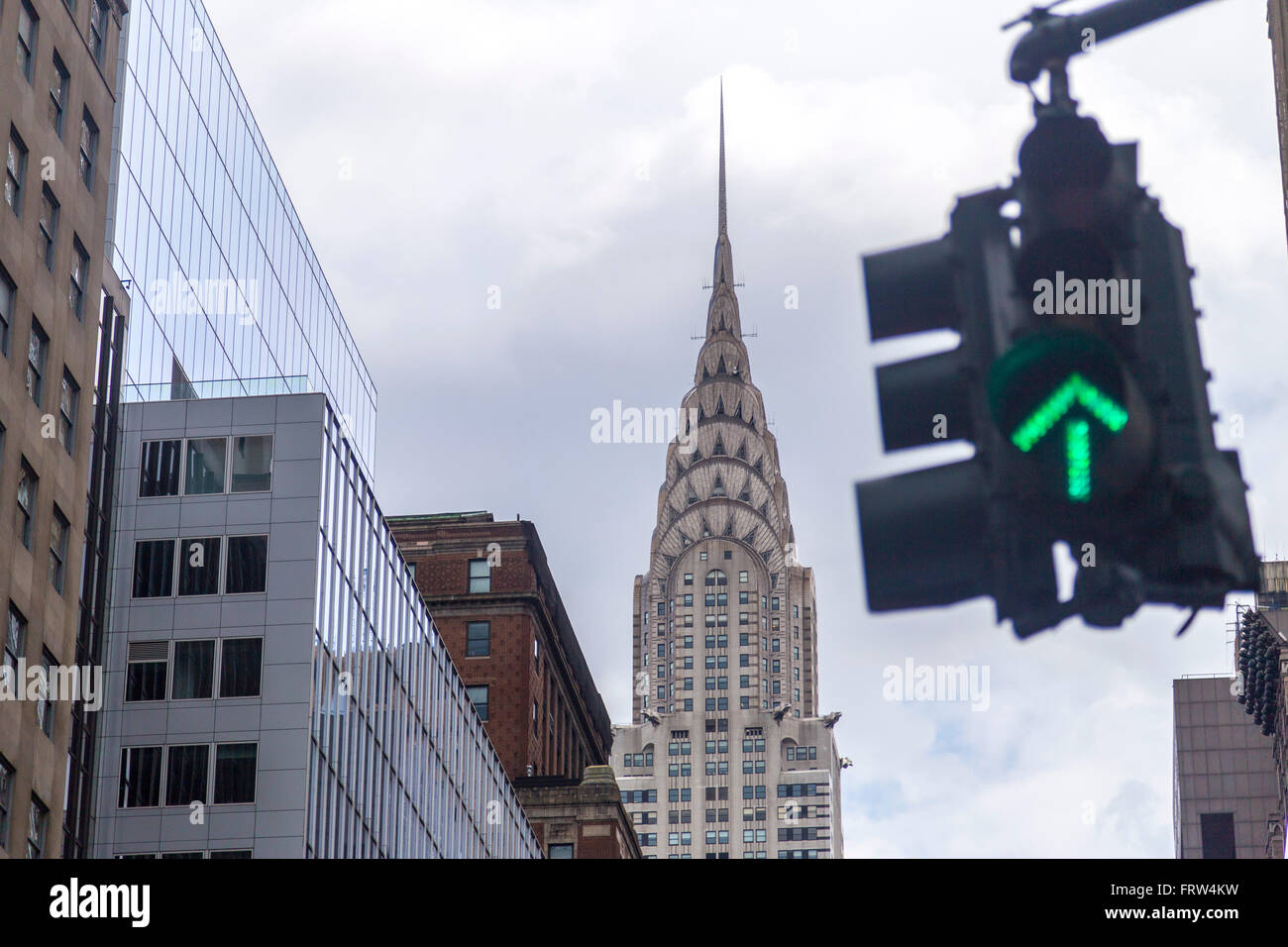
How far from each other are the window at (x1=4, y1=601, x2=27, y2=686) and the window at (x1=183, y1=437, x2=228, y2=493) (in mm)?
10567

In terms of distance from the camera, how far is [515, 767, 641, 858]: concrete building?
3740 inches

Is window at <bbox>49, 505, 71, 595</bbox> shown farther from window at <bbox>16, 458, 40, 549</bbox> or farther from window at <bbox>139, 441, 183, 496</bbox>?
window at <bbox>139, 441, 183, 496</bbox>

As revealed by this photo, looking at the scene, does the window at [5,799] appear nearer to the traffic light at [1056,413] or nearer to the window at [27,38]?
the window at [27,38]

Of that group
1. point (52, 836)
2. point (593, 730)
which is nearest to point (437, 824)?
point (52, 836)

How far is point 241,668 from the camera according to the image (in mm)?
54562

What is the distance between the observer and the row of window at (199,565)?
183 feet

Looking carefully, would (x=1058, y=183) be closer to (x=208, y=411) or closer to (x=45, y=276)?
(x=45, y=276)

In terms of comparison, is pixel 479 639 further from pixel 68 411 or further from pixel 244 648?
pixel 68 411

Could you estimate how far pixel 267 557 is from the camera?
55375mm

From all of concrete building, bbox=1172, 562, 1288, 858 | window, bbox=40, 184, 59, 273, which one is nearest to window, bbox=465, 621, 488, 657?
window, bbox=40, 184, 59, 273

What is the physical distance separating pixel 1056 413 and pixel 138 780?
47.0 meters
